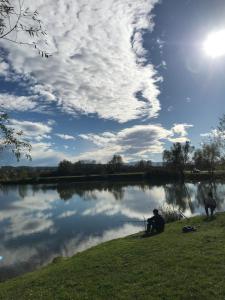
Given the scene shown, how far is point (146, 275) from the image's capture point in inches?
454

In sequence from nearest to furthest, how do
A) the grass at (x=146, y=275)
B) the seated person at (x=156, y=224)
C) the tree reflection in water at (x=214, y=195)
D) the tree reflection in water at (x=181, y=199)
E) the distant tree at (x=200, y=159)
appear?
the grass at (x=146, y=275) < the seated person at (x=156, y=224) < the tree reflection in water at (x=181, y=199) < the tree reflection in water at (x=214, y=195) < the distant tree at (x=200, y=159)

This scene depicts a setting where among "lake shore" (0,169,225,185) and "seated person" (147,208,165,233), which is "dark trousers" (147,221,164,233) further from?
"lake shore" (0,169,225,185)

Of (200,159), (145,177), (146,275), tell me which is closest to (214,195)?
(146,275)

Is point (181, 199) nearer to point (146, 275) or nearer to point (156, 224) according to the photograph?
point (156, 224)

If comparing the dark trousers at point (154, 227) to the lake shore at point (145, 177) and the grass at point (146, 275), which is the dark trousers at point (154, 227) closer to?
the grass at point (146, 275)

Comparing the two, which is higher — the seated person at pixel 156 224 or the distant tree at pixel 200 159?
the distant tree at pixel 200 159

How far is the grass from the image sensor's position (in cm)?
985

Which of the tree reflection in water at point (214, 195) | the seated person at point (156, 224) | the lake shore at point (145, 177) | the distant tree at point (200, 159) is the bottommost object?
the tree reflection in water at point (214, 195)

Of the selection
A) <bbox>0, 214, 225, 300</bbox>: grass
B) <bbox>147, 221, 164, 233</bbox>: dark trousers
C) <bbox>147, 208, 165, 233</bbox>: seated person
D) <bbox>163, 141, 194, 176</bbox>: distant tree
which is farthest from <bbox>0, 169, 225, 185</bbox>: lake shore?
<bbox>0, 214, 225, 300</bbox>: grass

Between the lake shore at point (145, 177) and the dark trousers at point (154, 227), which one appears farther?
the lake shore at point (145, 177)

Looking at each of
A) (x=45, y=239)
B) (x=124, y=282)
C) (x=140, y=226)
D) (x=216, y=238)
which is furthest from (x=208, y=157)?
(x=124, y=282)

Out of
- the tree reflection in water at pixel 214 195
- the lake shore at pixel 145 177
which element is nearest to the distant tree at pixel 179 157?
the lake shore at pixel 145 177

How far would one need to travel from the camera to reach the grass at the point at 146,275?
985 centimetres

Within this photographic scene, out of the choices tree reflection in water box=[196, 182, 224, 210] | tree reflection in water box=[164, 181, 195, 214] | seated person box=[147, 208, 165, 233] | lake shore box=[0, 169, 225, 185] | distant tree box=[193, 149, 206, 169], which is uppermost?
distant tree box=[193, 149, 206, 169]
